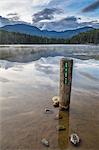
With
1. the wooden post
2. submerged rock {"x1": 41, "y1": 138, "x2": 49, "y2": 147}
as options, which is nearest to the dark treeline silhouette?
the wooden post

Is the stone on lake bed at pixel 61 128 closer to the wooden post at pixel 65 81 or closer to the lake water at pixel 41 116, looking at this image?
the lake water at pixel 41 116

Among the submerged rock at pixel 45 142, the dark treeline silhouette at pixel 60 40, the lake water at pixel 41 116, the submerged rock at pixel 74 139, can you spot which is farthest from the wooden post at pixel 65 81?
the dark treeline silhouette at pixel 60 40

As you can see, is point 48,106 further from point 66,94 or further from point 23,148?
point 23,148

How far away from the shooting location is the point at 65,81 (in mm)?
5688

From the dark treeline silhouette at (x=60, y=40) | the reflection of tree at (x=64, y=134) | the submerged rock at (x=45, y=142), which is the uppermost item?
the dark treeline silhouette at (x=60, y=40)

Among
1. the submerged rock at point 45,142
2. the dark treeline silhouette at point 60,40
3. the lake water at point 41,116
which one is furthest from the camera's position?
the dark treeline silhouette at point 60,40

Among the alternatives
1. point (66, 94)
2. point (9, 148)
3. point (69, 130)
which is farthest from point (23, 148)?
point (66, 94)

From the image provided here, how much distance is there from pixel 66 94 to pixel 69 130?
1.07 m

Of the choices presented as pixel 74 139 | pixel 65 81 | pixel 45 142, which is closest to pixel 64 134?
pixel 74 139

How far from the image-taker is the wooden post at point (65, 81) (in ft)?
18.4

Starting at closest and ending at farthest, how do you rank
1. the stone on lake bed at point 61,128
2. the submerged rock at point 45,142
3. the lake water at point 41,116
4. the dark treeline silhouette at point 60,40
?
the submerged rock at point 45,142, the lake water at point 41,116, the stone on lake bed at point 61,128, the dark treeline silhouette at point 60,40

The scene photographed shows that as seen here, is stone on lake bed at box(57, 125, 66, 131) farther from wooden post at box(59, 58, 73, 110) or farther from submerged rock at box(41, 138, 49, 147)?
wooden post at box(59, 58, 73, 110)

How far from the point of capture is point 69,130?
190 inches

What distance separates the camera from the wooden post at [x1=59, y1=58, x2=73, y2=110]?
5.61 m
